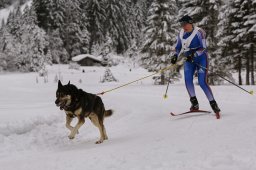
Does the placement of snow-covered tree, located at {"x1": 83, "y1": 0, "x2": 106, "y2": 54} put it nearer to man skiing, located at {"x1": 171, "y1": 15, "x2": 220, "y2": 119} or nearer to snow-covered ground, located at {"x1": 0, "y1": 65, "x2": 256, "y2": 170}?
snow-covered ground, located at {"x1": 0, "y1": 65, "x2": 256, "y2": 170}

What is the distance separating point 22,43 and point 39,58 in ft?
35.5

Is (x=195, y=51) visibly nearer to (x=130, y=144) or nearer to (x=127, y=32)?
(x=130, y=144)

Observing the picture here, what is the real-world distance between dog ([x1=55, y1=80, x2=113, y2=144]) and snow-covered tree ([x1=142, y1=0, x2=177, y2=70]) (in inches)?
955

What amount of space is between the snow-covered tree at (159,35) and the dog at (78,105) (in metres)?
24.3

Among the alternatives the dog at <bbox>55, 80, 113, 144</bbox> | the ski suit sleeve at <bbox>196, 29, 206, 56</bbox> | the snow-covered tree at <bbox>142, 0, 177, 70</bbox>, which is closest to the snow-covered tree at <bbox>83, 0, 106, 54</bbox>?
the snow-covered tree at <bbox>142, 0, 177, 70</bbox>

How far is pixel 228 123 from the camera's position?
7.88 meters

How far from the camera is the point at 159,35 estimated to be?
32.4 metres

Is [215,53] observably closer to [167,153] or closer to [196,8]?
[196,8]

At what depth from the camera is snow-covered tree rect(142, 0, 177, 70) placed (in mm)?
31906

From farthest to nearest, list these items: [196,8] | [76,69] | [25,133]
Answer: [76,69]
[196,8]
[25,133]

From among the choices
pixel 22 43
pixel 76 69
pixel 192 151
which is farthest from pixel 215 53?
pixel 22 43

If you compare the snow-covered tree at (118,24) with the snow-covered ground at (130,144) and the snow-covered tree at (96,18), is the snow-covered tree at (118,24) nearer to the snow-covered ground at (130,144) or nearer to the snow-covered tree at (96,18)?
the snow-covered tree at (96,18)

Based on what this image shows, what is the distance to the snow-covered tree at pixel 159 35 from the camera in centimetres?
3191

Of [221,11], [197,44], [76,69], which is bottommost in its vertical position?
[76,69]
